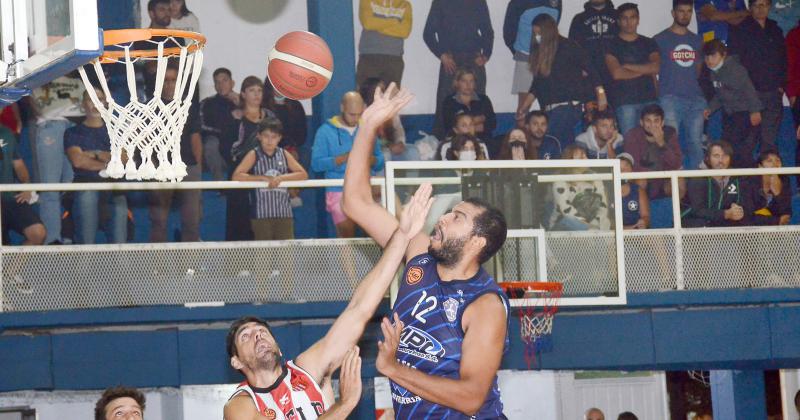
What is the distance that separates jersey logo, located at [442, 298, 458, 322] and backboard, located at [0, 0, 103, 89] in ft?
6.73

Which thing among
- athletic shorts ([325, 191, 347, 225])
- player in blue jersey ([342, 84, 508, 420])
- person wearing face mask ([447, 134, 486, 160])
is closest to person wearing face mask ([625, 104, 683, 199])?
person wearing face mask ([447, 134, 486, 160])

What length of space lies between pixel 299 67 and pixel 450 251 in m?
3.56

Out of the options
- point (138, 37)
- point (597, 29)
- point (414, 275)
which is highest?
point (597, 29)

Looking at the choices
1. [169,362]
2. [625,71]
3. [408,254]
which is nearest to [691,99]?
[625,71]

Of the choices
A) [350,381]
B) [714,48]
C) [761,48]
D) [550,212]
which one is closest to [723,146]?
[714,48]

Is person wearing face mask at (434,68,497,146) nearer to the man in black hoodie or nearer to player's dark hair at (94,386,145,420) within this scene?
the man in black hoodie

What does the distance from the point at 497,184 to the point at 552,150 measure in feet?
5.84

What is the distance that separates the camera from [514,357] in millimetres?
11320

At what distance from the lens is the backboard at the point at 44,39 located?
532 centimetres

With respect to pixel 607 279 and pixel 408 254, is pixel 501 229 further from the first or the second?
pixel 607 279

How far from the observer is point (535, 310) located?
1095 centimetres

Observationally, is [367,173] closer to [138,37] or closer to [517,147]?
[138,37]

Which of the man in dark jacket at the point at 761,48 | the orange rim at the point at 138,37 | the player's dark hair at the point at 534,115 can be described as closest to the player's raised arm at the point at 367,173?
the orange rim at the point at 138,37

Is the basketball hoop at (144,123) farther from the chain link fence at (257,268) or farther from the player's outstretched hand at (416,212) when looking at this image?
the chain link fence at (257,268)
